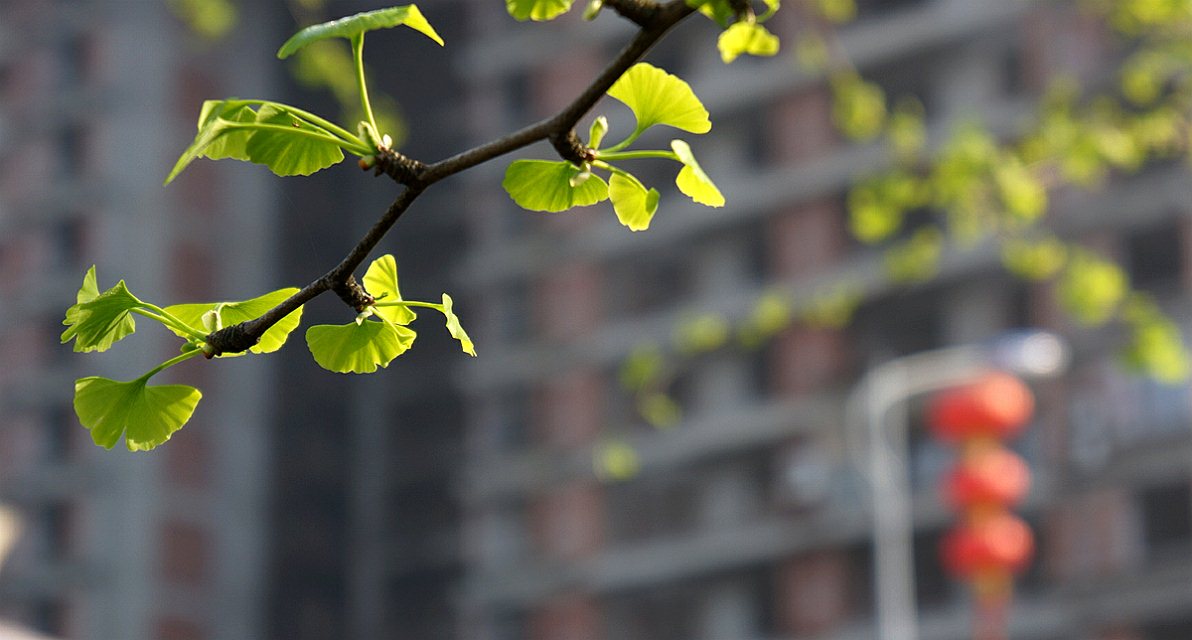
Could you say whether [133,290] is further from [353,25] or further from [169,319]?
[353,25]

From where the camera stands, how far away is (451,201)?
187 feet

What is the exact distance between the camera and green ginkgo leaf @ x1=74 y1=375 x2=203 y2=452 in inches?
54.3

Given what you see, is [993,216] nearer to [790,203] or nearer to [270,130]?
[270,130]

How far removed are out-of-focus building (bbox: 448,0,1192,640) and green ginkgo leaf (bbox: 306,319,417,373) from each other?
32611 millimetres

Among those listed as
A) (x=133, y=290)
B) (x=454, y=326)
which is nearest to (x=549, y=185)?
(x=454, y=326)

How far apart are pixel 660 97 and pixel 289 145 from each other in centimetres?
29

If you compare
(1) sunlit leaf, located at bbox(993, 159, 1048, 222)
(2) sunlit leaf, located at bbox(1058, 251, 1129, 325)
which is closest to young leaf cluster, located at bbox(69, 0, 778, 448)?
(1) sunlit leaf, located at bbox(993, 159, 1048, 222)

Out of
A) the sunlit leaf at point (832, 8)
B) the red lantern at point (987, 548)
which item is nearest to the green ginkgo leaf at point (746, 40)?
the sunlit leaf at point (832, 8)

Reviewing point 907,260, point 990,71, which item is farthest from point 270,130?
point 990,71

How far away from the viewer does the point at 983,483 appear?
22.7m

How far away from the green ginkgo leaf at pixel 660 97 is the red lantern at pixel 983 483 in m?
22.0

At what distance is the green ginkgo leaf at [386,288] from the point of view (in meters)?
1.38

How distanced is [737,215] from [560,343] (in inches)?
257

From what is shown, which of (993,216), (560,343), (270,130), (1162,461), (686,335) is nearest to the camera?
(270,130)
